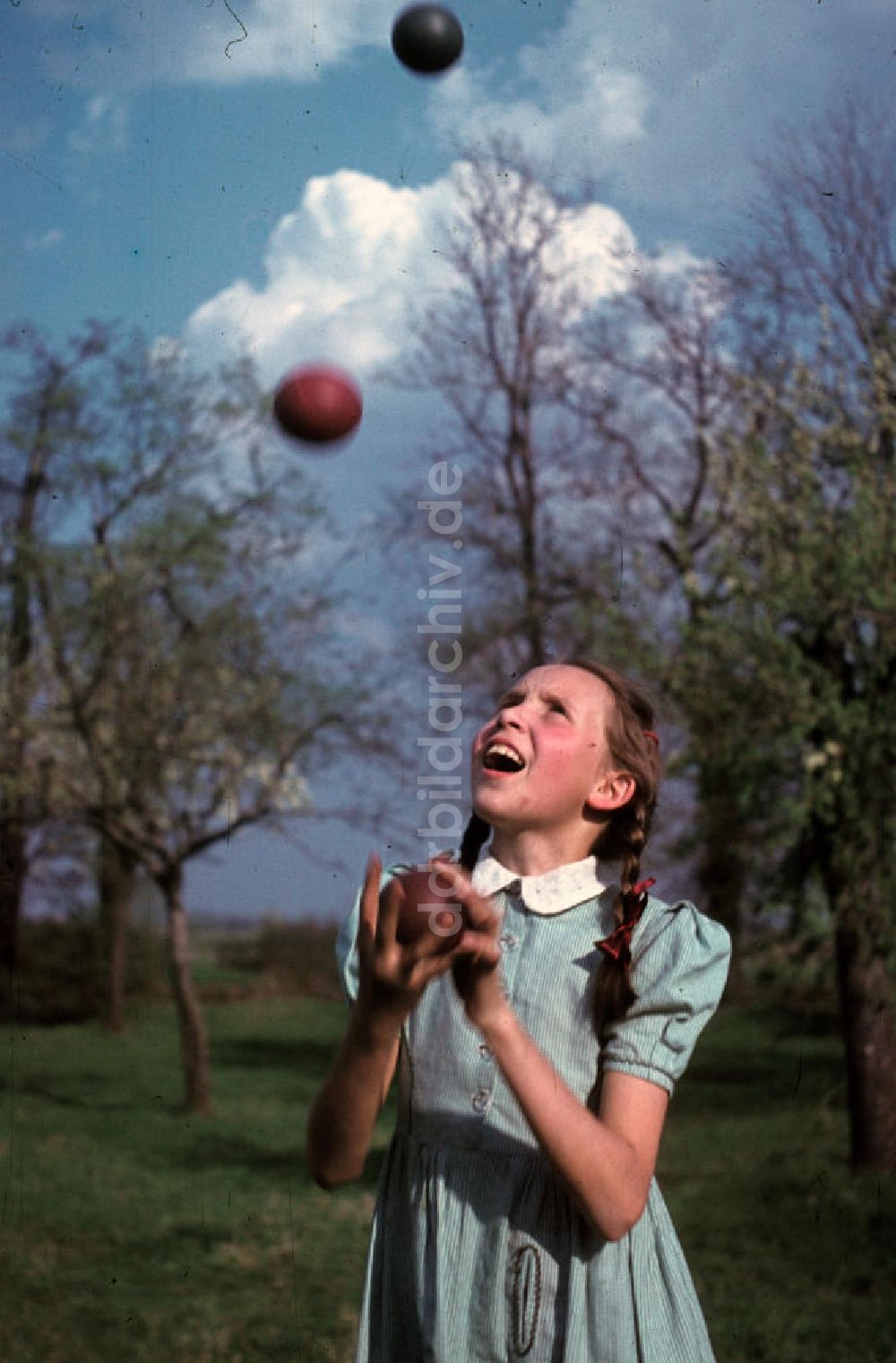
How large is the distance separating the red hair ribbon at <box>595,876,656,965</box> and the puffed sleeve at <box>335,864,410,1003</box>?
31 centimetres

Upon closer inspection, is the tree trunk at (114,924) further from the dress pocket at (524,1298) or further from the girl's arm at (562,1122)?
the girl's arm at (562,1122)

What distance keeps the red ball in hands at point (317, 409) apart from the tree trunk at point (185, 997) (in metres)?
9.99

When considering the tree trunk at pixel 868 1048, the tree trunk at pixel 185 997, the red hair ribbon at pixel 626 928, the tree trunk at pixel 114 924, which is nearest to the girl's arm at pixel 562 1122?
the red hair ribbon at pixel 626 928

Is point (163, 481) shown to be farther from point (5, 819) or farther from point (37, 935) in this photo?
point (37, 935)

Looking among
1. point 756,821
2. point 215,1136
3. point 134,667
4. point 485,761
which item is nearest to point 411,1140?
point 485,761

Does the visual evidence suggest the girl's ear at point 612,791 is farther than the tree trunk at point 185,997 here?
No

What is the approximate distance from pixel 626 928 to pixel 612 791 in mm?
248

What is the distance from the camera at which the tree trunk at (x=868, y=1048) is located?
27.9 feet

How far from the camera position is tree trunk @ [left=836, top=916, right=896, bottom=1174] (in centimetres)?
852

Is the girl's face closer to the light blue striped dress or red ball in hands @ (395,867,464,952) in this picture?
the light blue striped dress

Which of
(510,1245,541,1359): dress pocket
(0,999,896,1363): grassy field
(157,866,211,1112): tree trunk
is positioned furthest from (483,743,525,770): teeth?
(157,866,211,1112): tree trunk

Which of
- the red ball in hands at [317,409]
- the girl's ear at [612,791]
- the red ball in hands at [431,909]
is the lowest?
the red ball in hands at [431,909]

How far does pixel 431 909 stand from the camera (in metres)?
1.78

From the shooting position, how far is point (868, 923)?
855 centimetres
